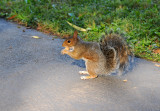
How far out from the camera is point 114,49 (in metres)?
2.78

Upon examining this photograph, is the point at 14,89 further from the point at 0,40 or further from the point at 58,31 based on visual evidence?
the point at 58,31

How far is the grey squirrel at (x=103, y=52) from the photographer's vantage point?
2.79m

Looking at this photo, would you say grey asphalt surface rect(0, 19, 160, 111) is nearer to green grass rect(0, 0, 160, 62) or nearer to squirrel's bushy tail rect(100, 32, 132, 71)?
squirrel's bushy tail rect(100, 32, 132, 71)

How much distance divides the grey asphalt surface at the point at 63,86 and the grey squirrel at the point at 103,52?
0.79 feet

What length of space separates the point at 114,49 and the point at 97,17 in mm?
2593

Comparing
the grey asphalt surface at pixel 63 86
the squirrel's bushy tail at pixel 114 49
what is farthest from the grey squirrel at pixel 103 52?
the grey asphalt surface at pixel 63 86

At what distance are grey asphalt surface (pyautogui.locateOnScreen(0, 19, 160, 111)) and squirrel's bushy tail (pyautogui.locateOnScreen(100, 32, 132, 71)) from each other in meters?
0.28

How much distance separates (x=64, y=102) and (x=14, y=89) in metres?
0.61

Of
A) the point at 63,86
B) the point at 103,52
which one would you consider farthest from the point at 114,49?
the point at 63,86

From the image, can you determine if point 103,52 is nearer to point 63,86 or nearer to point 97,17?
point 63,86

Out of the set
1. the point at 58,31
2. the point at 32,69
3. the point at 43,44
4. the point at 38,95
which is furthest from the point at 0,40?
the point at 38,95

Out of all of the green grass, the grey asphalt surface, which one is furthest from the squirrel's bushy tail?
the green grass

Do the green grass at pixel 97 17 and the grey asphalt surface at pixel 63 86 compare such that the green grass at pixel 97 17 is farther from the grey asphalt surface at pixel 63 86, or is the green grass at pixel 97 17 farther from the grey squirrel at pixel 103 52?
the grey squirrel at pixel 103 52

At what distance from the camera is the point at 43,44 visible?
422 cm
